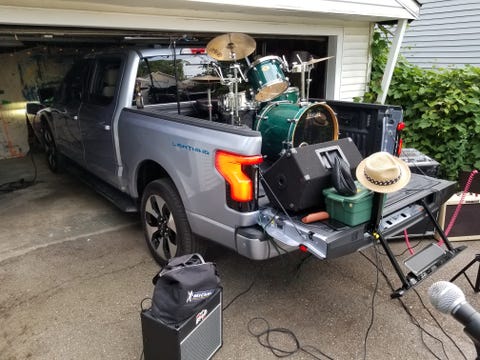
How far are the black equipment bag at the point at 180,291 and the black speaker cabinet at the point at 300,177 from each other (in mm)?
729

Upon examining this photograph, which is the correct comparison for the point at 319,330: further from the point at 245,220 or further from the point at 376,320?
the point at 245,220

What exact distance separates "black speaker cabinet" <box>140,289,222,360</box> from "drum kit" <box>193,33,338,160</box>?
1.66m

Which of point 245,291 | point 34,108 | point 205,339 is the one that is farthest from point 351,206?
point 34,108

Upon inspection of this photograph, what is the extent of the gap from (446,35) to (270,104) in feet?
23.4

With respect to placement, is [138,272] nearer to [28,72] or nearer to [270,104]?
[270,104]

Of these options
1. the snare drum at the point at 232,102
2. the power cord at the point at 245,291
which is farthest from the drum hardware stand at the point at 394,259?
the snare drum at the point at 232,102

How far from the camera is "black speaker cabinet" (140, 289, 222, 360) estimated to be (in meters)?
2.05

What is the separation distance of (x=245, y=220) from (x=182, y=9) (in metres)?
2.81

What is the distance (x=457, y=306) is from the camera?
107cm

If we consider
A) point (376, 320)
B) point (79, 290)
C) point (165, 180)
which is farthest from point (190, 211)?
point (376, 320)

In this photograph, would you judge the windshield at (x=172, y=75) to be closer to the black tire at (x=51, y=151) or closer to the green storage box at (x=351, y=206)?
the green storage box at (x=351, y=206)

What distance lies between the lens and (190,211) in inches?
115

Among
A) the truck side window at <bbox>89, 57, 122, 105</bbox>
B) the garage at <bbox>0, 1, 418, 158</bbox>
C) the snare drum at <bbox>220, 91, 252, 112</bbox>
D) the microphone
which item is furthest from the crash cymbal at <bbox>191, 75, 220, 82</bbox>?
the microphone

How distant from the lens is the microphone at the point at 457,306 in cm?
102
